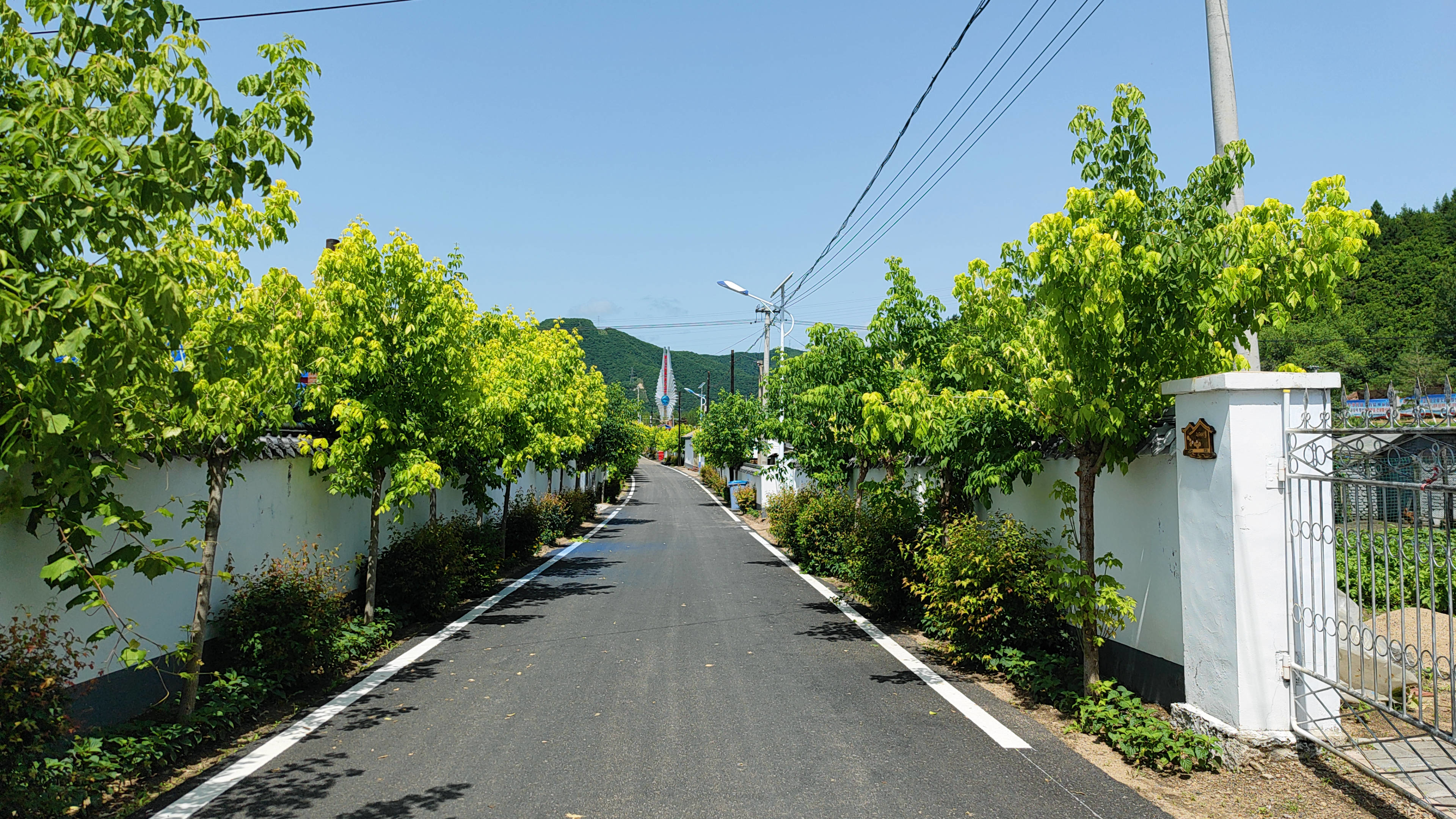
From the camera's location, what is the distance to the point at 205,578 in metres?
6.08

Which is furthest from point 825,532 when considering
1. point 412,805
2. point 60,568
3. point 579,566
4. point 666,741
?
point 60,568

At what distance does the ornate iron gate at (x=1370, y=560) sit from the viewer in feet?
13.3

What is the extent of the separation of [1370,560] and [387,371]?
850cm

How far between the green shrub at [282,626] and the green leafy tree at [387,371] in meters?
1.42

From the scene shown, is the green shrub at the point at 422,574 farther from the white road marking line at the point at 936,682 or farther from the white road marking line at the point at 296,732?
the white road marking line at the point at 936,682

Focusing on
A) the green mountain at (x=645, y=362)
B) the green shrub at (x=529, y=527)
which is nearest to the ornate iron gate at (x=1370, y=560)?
the green shrub at (x=529, y=527)

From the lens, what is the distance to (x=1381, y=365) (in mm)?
48031

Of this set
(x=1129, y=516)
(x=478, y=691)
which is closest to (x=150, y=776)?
(x=478, y=691)

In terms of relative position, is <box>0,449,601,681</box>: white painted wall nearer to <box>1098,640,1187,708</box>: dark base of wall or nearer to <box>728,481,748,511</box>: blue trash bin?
<box>1098,640,1187,708</box>: dark base of wall

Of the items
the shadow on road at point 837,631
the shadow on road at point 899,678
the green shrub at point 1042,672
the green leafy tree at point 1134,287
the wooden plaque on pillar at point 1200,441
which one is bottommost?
the shadow on road at point 837,631

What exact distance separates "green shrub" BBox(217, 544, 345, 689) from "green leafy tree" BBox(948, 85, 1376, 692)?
6078mm

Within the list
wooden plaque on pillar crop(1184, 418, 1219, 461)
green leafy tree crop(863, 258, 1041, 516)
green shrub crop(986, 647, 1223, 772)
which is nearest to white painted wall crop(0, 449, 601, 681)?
green leafy tree crop(863, 258, 1041, 516)

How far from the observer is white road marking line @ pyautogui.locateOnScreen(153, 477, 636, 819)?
15.5ft

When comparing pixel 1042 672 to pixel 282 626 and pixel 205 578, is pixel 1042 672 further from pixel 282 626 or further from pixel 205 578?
pixel 205 578
